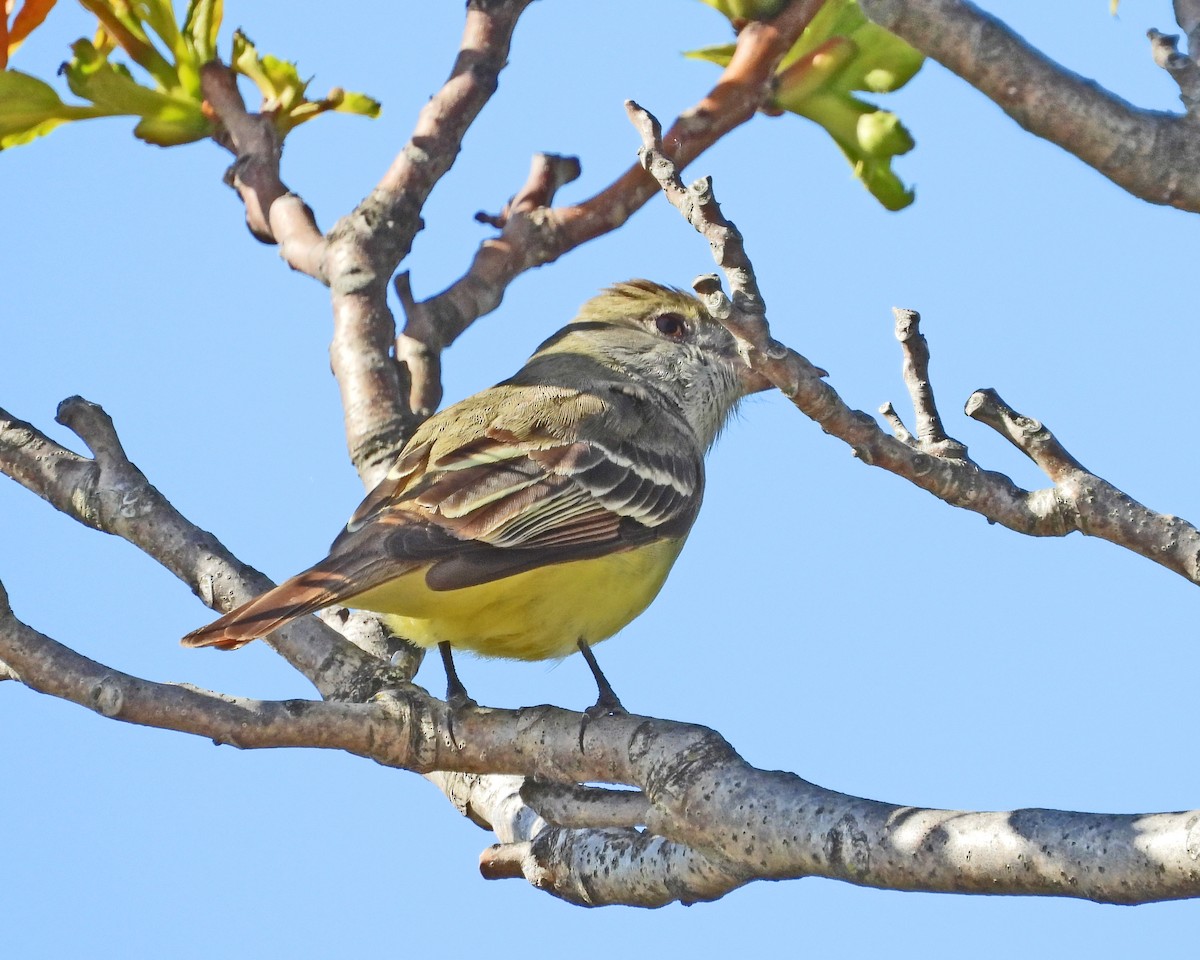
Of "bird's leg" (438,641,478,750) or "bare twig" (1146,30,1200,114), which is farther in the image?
"bird's leg" (438,641,478,750)

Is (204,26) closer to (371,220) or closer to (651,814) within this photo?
(371,220)

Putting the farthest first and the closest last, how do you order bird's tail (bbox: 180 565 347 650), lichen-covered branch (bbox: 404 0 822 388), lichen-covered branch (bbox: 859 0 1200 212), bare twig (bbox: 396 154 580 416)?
bare twig (bbox: 396 154 580 416) < lichen-covered branch (bbox: 404 0 822 388) < bird's tail (bbox: 180 565 347 650) < lichen-covered branch (bbox: 859 0 1200 212)

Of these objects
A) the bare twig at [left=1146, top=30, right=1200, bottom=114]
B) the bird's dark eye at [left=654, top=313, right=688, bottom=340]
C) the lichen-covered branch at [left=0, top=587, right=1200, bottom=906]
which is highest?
the bird's dark eye at [left=654, top=313, right=688, bottom=340]

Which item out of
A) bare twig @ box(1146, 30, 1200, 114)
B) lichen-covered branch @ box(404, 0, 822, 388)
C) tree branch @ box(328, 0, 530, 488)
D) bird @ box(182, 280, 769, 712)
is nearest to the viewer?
bare twig @ box(1146, 30, 1200, 114)

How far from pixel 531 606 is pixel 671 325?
8.13ft

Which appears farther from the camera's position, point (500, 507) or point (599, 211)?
point (599, 211)

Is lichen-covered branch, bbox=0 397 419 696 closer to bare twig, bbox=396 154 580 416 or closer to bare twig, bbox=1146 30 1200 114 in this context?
bare twig, bbox=396 154 580 416

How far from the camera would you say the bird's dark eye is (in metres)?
7.57

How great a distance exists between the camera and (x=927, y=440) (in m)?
3.97

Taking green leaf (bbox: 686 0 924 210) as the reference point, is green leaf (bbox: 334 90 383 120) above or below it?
above

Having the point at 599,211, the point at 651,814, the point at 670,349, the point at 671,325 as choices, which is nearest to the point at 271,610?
the point at 651,814

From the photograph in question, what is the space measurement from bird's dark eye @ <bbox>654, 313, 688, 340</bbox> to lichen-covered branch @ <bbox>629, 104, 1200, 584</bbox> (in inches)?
142

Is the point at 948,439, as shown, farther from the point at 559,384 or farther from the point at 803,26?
the point at 559,384

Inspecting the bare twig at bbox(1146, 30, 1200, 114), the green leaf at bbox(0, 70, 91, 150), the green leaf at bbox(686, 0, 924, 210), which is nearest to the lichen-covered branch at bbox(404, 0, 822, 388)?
the green leaf at bbox(686, 0, 924, 210)
